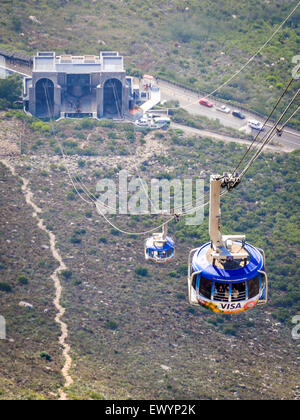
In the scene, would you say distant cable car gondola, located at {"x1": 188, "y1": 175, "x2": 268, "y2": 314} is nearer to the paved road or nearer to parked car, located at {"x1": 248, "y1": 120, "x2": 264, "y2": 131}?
the paved road

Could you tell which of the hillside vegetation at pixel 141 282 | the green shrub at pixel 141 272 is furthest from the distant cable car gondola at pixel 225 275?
the green shrub at pixel 141 272

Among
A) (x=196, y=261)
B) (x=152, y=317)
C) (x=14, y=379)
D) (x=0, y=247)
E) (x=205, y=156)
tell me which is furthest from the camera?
(x=205, y=156)

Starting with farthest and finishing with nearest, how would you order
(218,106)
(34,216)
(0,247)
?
(218,106), (34,216), (0,247)

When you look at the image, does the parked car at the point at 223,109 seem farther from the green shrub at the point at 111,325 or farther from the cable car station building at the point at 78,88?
the green shrub at the point at 111,325

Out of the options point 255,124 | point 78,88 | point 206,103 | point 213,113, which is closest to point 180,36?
point 206,103

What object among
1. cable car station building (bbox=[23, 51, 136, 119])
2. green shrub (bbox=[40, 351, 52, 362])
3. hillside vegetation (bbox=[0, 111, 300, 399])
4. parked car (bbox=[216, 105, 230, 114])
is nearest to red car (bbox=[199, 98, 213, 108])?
parked car (bbox=[216, 105, 230, 114])

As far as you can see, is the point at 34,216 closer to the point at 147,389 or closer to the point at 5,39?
the point at 147,389

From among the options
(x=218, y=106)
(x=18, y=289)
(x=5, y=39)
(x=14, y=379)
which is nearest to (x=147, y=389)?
(x=14, y=379)
